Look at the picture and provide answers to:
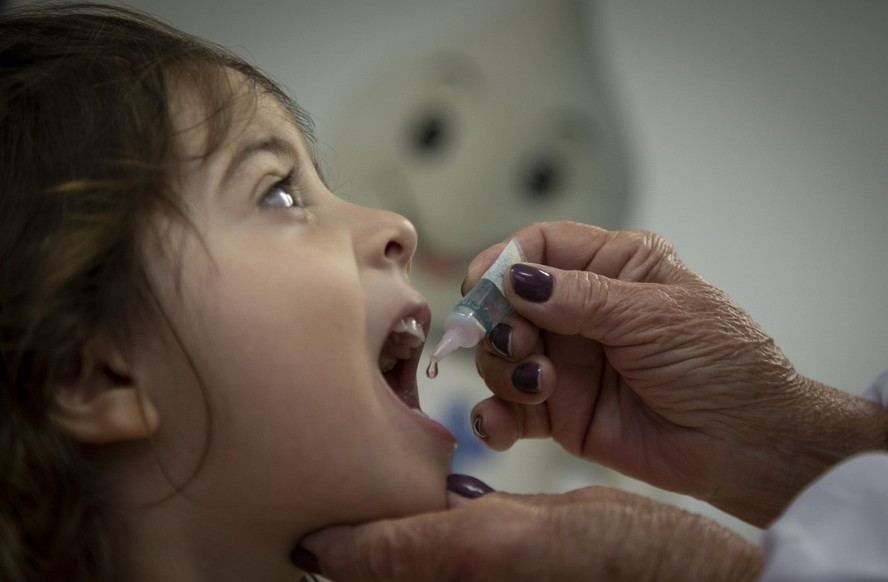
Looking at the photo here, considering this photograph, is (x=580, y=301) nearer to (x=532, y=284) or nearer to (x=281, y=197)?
(x=532, y=284)

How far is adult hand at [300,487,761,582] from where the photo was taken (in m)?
0.64

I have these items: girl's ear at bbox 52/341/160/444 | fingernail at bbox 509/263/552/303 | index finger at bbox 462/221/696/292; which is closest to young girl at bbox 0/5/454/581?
girl's ear at bbox 52/341/160/444

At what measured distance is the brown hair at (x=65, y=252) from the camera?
68 cm

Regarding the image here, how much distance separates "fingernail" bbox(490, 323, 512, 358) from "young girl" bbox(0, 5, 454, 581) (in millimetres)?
139

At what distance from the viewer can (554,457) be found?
1.77m

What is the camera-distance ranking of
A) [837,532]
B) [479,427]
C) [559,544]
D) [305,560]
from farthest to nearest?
[479,427] < [305,560] < [559,544] < [837,532]

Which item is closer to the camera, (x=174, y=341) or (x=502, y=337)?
(x=174, y=341)

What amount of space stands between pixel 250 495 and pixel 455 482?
20 cm

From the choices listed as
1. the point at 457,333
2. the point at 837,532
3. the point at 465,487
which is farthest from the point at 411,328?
the point at 837,532

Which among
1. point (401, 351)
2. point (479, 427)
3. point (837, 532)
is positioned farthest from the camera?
point (479, 427)

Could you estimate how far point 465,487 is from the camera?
789mm

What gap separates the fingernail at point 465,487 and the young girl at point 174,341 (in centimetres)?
2

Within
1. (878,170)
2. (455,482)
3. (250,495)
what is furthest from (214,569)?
(878,170)

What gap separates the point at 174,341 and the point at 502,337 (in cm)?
37
